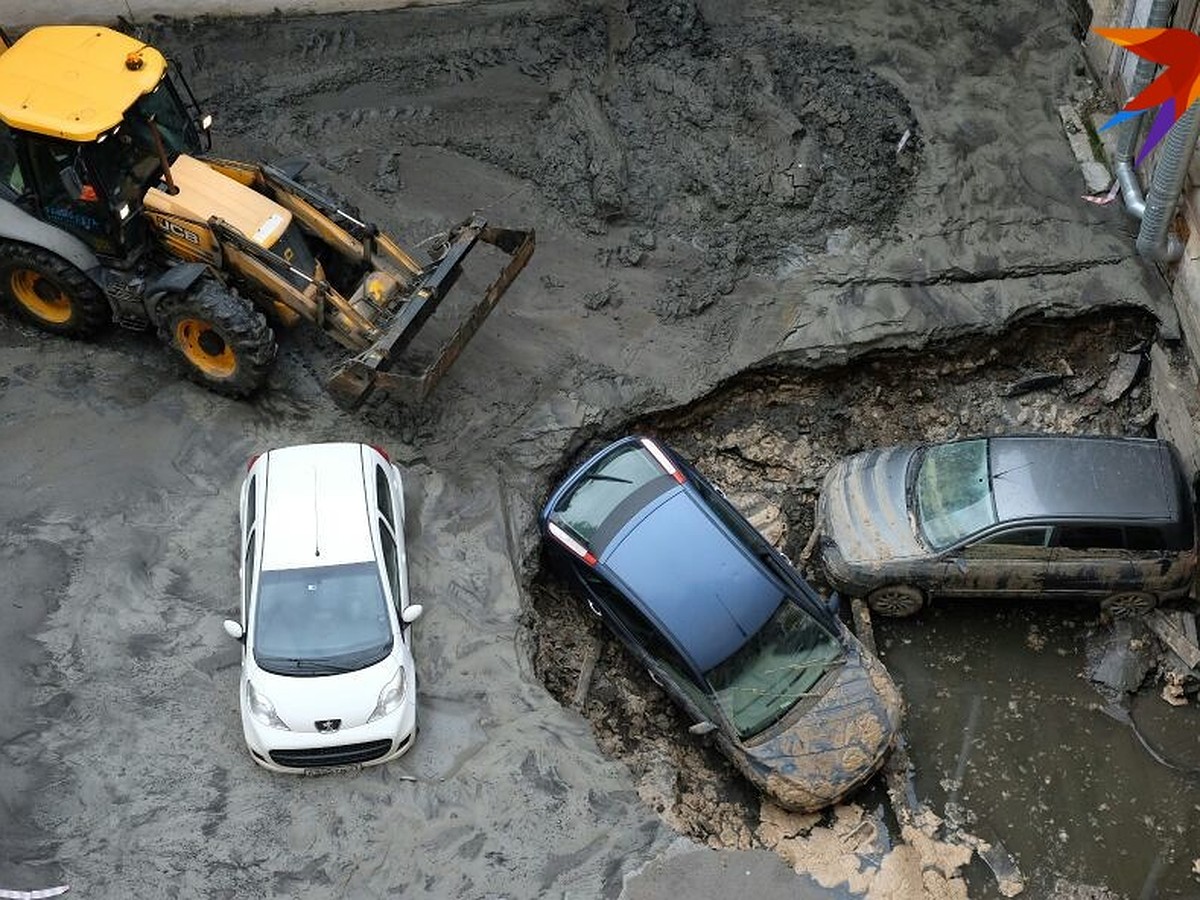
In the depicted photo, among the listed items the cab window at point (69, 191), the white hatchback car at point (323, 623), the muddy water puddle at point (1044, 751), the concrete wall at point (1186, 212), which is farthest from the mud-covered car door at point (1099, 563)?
the cab window at point (69, 191)

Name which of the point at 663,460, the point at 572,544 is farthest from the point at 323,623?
the point at 663,460

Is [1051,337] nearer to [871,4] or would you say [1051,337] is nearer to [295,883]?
[871,4]

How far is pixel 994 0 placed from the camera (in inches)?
573

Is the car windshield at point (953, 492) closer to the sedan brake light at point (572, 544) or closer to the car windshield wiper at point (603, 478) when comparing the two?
the car windshield wiper at point (603, 478)

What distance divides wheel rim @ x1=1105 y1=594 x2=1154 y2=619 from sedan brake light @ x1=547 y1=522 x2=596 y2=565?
15.0 feet

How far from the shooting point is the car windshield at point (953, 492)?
10.8 metres

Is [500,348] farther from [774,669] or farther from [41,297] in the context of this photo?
[41,297]

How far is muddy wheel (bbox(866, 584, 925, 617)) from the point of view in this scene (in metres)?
11.1

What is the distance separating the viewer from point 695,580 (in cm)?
1024

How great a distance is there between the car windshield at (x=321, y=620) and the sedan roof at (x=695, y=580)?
75.2 inches

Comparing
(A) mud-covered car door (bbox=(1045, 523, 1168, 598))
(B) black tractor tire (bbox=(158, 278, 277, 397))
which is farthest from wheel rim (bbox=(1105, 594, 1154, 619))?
(B) black tractor tire (bbox=(158, 278, 277, 397))

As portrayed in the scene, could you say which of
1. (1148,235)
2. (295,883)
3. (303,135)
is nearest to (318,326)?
(303,135)

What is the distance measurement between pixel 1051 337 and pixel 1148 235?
1.30m

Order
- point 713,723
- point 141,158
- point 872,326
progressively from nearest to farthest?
point 713,723
point 141,158
point 872,326
